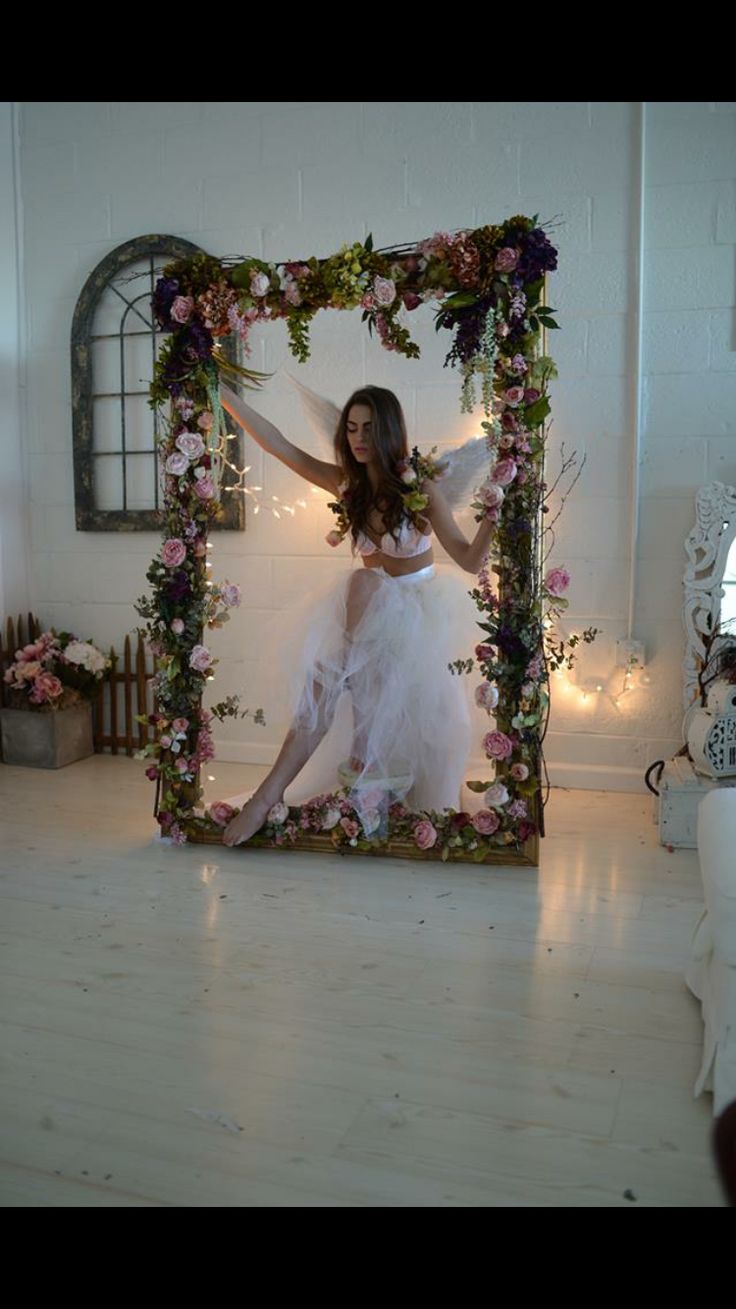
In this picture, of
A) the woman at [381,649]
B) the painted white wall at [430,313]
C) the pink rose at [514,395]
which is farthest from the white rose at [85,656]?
the pink rose at [514,395]

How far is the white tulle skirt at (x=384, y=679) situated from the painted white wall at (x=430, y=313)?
88 centimetres

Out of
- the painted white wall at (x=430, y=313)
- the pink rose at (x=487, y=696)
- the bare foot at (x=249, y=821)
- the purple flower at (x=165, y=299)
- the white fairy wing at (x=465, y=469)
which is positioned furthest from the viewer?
the painted white wall at (x=430, y=313)

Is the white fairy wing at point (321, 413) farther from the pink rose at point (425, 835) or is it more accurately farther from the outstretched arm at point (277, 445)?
the pink rose at point (425, 835)

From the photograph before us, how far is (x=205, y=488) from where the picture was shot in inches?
141

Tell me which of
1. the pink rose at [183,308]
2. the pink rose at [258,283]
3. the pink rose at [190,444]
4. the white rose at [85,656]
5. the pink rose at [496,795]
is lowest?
the pink rose at [496,795]

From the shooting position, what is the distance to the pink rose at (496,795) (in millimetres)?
3400

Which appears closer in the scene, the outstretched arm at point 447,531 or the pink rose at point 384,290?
the pink rose at point 384,290

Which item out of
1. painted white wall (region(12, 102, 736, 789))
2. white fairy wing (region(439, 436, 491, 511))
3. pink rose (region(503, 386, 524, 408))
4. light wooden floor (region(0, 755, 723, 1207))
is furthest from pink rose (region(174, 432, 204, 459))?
light wooden floor (region(0, 755, 723, 1207))

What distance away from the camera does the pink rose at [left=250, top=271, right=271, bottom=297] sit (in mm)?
3404

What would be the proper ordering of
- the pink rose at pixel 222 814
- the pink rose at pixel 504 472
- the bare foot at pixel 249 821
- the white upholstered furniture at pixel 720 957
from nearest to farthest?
the white upholstered furniture at pixel 720 957, the pink rose at pixel 504 472, the bare foot at pixel 249 821, the pink rose at pixel 222 814

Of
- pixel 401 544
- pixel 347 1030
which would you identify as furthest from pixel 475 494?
pixel 347 1030

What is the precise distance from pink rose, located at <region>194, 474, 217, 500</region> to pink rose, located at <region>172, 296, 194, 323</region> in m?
0.53

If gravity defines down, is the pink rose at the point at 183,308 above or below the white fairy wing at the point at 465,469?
above

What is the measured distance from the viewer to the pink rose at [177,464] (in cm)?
356
